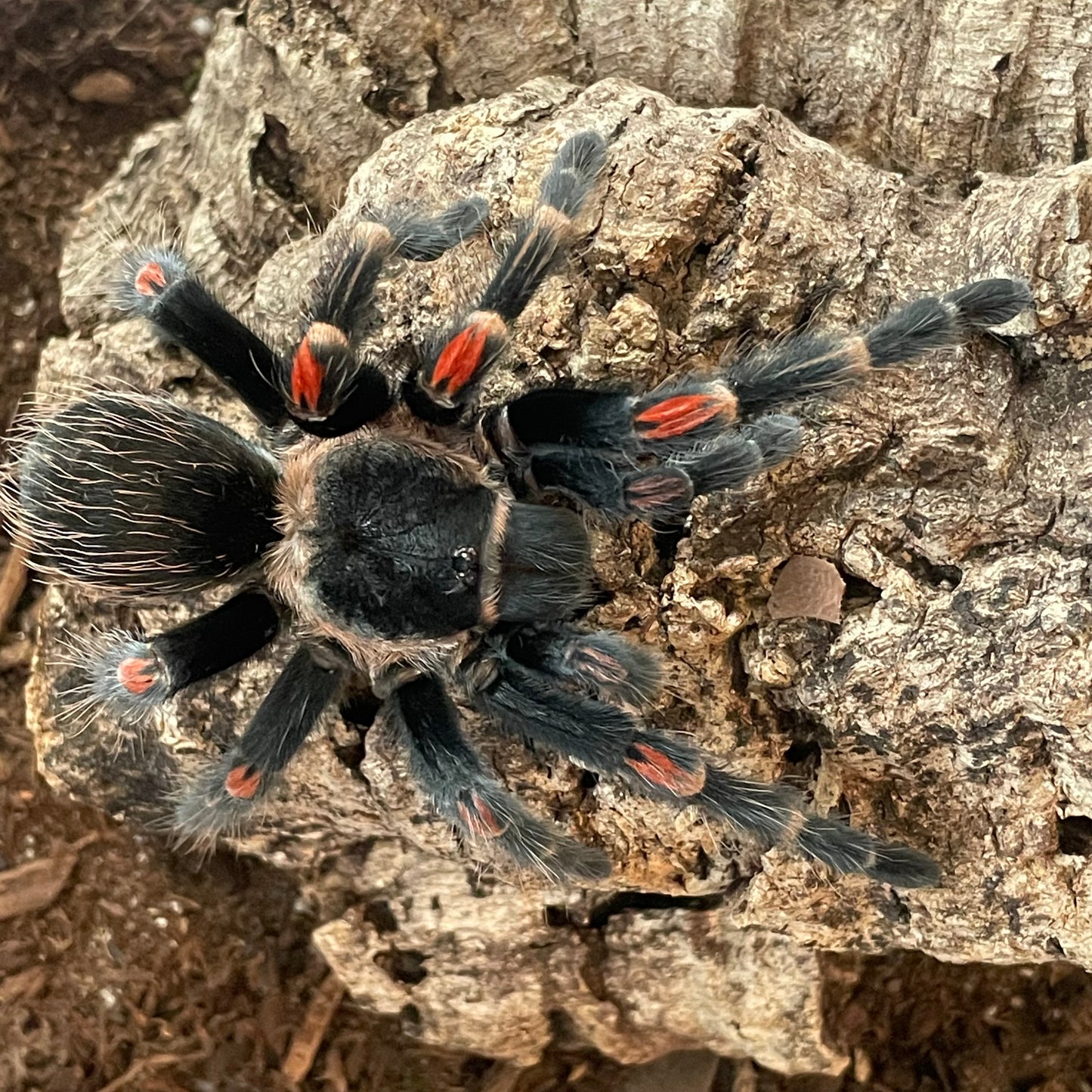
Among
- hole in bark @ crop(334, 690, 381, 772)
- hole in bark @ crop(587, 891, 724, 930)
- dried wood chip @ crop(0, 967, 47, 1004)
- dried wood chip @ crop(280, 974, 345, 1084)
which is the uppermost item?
hole in bark @ crop(334, 690, 381, 772)

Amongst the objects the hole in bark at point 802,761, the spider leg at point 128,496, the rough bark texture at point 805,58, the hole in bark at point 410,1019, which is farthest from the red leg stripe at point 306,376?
the hole in bark at point 410,1019

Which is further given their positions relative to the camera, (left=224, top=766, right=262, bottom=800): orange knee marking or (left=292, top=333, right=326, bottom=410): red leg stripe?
(left=224, top=766, right=262, bottom=800): orange knee marking

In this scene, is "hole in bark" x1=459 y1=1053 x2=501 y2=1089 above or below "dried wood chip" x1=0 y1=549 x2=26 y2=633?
below

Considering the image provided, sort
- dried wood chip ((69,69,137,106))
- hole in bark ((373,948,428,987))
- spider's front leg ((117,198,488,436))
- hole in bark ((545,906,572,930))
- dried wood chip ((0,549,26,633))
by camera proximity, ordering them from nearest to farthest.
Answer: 1. spider's front leg ((117,198,488,436))
2. hole in bark ((545,906,572,930))
3. hole in bark ((373,948,428,987))
4. dried wood chip ((0,549,26,633))
5. dried wood chip ((69,69,137,106))

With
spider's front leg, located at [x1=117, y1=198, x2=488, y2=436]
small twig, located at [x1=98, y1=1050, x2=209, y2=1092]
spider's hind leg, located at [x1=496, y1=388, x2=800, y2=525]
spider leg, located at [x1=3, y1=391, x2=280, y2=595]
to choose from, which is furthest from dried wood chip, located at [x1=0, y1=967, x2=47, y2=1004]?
spider's hind leg, located at [x1=496, y1=388, x2=800, y2=525]

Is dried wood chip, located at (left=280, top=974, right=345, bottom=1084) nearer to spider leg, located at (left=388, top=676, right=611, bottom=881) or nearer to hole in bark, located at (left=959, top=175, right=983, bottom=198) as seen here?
spider leg, located at (left=388, top=676, right=611, bottom=881)

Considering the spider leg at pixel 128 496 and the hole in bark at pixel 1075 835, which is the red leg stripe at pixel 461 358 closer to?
the spider leg at pixel 128 496

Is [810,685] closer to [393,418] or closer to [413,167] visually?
[393,418]

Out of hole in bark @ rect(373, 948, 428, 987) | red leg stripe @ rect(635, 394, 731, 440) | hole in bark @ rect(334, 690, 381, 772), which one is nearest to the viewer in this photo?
red leg stripe @ rect(635, 394, 731, 440)

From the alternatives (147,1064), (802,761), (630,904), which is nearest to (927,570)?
(802,761)
